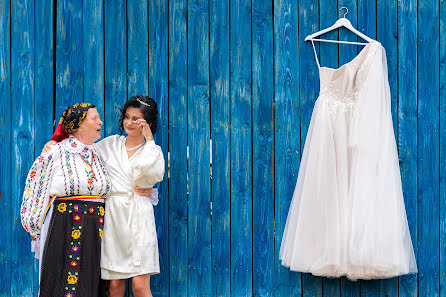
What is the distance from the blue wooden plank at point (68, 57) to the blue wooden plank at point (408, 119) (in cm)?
203

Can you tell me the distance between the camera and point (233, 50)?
13.0ft

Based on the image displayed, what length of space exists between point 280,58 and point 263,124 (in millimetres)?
433

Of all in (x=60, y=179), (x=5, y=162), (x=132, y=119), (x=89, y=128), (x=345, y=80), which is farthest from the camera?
(x=5, y=162)

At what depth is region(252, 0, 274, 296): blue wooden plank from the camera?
3932 millimetres

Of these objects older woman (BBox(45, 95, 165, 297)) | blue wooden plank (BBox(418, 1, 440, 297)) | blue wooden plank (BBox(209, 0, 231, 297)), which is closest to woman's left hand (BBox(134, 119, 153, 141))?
older woman (BBox(45, 95, 165, 297))

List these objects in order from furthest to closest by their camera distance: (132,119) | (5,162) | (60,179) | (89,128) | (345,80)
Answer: (5,162)
(345,80)
(132,119)
(89,128)
(60,179)

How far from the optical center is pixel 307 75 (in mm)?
3947

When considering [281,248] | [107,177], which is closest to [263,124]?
[281,248]

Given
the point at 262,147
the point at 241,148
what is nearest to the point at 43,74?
the point at 241,148

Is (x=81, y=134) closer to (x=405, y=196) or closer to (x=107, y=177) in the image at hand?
(x=107, y=177)

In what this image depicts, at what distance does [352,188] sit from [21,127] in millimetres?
2094

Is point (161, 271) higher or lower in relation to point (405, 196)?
lower

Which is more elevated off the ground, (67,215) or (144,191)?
(144,191)

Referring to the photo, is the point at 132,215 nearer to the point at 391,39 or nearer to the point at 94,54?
the point at 94,54
